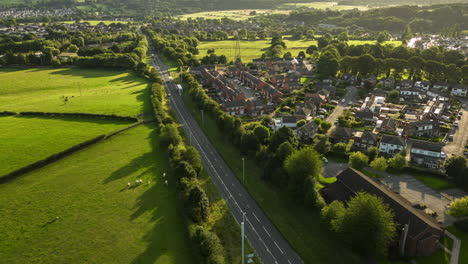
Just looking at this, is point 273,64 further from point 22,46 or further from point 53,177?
point 22,46

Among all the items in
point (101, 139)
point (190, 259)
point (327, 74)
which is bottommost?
point (190, 259)

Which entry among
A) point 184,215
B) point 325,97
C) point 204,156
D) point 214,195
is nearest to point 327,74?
point 325,97

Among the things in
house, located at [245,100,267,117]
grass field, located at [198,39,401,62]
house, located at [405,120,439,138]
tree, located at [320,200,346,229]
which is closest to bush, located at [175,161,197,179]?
tree, located at [320,200,346,229]

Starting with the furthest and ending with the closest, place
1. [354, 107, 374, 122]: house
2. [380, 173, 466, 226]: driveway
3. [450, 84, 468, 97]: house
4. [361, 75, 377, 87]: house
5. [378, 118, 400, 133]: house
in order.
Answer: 1. [361, 75, 377, 87]: house
2. [450, 84, 468, 97]: house
3. [354, 107, 374, 122]: house
4. [378, 118, 400, 133]: house
5. [380, 173, 466, 226]: driveway

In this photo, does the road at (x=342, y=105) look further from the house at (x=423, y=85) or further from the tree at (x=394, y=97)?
the house at (x=423, y=85)

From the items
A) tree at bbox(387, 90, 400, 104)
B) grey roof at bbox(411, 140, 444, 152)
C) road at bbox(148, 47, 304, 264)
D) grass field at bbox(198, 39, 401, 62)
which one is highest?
grass field at bbox(198, 39, 401, 62)

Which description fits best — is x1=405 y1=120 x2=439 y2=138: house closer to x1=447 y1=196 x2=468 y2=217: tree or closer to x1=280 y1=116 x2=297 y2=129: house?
x1=280 y1=116 x2=297 y2=129: house
